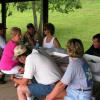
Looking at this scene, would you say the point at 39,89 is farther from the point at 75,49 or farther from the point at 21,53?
the point at 75,49

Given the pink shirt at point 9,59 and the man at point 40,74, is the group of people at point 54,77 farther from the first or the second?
the pink shirt at point 9,59

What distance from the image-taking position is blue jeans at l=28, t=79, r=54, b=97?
16.1 ft

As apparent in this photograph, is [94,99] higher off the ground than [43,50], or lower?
lower

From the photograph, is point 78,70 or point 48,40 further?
point 48,40

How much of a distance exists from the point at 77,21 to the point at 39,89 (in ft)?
58.2

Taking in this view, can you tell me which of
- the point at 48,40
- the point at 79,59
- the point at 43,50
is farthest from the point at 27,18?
the point at 79,59

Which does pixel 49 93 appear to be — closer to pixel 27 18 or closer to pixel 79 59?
pixel 79 59

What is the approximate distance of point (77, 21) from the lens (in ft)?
73.8

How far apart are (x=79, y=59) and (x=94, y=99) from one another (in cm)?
56

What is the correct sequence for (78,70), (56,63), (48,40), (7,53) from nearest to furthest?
(78,70) < (56,63) < (7,53) < (48,40)

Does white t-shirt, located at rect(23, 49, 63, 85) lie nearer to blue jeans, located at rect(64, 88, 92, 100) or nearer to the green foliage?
blue jeans, located at rect(64, 88, 92, 100)

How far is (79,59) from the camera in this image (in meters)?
4.40

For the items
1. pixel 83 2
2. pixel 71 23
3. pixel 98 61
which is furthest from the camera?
pixel 71 23

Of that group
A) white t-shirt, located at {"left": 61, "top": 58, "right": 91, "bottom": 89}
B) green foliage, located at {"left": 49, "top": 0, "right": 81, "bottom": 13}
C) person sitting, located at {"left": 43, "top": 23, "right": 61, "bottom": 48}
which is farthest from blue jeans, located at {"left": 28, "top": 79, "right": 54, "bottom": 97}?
green foliage, located at {"left": 49, "top": 0, "right": 81, "bottom": 13}
